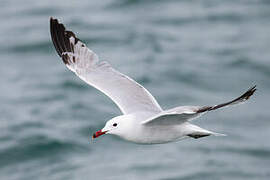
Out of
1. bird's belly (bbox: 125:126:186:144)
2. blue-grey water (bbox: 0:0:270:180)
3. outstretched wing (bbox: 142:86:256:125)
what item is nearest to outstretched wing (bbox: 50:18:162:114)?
bird's belly (bbox: 125:126:186:144)

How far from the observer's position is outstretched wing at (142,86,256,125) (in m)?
7.31

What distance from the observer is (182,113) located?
7.41 m

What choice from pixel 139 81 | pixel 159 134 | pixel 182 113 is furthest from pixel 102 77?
pixel 139 81

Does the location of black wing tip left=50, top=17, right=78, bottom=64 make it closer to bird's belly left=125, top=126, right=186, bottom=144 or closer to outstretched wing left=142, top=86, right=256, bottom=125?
bird's belly left=125, top=126, right=186, bottom=144

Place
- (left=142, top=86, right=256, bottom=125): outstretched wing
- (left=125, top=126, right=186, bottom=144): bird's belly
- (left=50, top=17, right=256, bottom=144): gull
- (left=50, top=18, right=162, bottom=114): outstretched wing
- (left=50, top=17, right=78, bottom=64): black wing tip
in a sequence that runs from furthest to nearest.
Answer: (left=50, top=17, right=78, bottom=64): black wing tip
(left=50, top=18, right=162, bottom=114): outstretched wing
(left=125, top=126, right=186, bottom=144): bird's belly
(left=50, top=17, right=256, bottom=144): gull
(left=142, top=86, right=256, bottom=125): outstretched wing

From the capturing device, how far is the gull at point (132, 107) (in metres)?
7.88

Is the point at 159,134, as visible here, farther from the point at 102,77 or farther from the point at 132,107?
the point at 102,77

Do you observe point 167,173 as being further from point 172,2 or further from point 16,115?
point 172,2

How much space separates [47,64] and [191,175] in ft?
18.5

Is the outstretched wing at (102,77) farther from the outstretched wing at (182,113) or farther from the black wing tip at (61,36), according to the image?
the outstretched wing at (182,113)

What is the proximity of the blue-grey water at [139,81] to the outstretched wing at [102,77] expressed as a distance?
2733 millimetres

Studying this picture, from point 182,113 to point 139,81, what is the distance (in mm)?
7887

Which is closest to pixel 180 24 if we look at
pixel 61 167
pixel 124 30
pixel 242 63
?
pixel 124 30

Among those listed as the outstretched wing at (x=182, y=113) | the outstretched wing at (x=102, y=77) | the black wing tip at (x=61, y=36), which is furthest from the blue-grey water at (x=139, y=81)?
the outstretched wing at (x=182, y=113)
